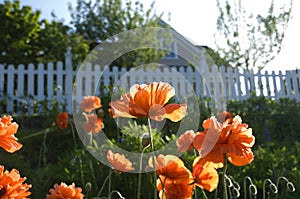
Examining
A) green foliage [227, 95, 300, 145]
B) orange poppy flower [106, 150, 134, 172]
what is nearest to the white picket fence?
green foliage [227, 95, 300, 145]

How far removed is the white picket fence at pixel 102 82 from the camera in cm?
577

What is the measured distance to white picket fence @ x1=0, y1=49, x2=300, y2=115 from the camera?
5773 millimetres

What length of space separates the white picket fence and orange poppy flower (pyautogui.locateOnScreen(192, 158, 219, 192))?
4.41 m

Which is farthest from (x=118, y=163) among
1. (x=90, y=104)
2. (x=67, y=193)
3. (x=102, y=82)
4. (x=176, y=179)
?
(x=102, y=82)

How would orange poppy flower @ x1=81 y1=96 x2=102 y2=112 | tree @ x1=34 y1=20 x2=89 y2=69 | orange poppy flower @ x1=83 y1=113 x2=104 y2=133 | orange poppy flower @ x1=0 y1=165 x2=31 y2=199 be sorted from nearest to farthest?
orange poppy flower @ x1=0 y1=165 x2=31 y2=199
orange poppy flower @ x1=83 y1=113 x2=104 y2=133
orange poppy flower @ x1=81 y1=96 x2=102 y2=112
tree @ x1=34 y1=20 x2=89 y2=69

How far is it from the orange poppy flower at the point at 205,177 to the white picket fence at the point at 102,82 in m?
4.41

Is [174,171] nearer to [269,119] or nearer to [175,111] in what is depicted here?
[175,111]

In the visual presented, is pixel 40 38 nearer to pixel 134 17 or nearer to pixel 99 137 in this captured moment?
pixel 134 17

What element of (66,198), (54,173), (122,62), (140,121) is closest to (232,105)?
(140,121)

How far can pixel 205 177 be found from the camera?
3.00 feet

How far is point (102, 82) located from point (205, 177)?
5.92 metres

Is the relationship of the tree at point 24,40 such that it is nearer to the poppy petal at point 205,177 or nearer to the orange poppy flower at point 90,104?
the orange poppy flower at point 90,104

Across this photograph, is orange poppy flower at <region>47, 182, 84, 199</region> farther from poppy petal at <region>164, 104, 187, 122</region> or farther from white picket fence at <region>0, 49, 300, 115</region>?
white picket fence at <region>0, 49, 300, 115</region>

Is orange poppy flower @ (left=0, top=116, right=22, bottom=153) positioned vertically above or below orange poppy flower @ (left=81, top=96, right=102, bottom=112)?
below
